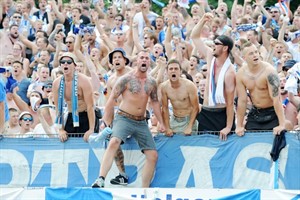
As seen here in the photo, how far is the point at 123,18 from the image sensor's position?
22.5 m

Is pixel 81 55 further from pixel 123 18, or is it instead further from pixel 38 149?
pixel 38 149

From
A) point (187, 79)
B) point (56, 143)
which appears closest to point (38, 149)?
point (56, 143)

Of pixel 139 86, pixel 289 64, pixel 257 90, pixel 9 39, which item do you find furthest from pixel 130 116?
pixel 9 39

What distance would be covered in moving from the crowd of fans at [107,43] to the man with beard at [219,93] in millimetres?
951

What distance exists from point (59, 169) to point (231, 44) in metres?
→ 3.06

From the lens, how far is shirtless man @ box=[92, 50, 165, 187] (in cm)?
1509

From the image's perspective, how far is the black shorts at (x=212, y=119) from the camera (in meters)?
15.5

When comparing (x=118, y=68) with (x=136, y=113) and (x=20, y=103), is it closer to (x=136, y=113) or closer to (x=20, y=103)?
(x=136, y=113)

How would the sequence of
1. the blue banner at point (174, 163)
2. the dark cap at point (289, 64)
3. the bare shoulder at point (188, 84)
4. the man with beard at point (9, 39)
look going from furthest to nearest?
the man with beard at point (9, 39) → the dark cap at point (289, 64) → the bare shoulder at point (188, 84) → the blue banner at point (174, 163)

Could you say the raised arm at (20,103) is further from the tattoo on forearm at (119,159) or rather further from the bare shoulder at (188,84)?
the bare shoulder at (188,84)

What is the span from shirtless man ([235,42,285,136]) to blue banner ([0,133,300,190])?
37cm

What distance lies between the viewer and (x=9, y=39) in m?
23.2

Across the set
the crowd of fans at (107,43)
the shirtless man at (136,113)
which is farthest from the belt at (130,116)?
the crowd of fans at (107,43)

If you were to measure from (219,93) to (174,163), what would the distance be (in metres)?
1.16
